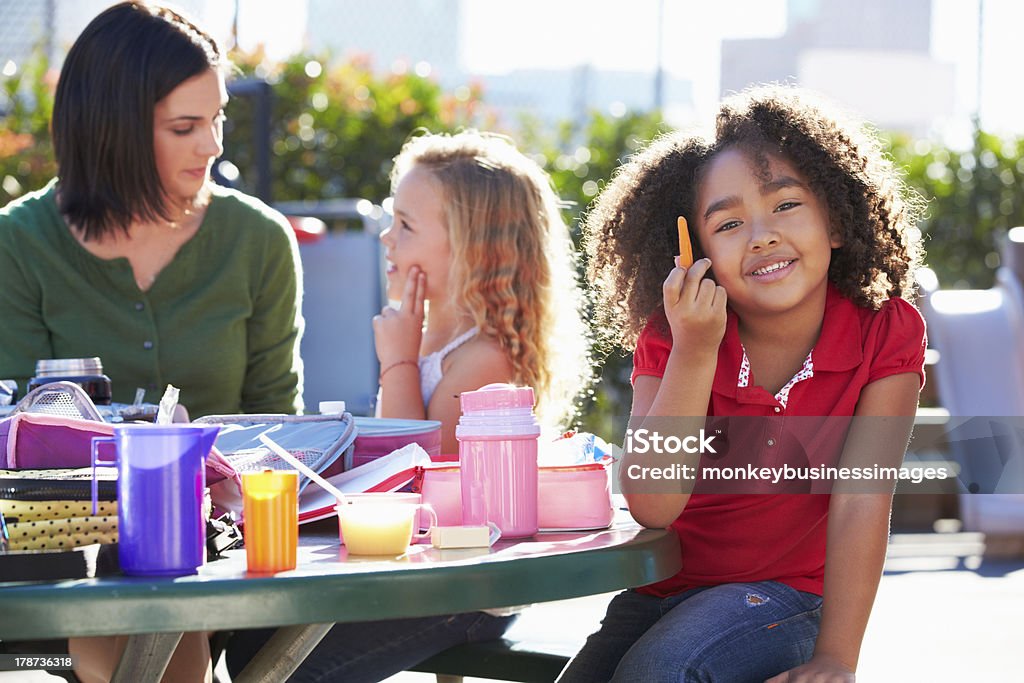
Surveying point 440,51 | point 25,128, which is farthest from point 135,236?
point 440,51

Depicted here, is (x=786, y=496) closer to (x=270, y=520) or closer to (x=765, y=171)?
(x=765, y=171)

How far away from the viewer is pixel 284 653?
1.69m

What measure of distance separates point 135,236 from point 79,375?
2.79 feet

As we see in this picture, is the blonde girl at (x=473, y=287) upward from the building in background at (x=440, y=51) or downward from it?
downward

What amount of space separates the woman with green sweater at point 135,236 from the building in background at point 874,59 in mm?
5623

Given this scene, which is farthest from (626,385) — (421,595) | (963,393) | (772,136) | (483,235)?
(421,595)

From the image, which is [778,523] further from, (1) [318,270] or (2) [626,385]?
(2) [626,385]

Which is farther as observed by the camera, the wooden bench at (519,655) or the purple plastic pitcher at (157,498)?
the wooden bench at (519,655)

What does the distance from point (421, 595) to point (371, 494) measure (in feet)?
1.03

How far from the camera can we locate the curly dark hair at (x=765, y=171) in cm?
228

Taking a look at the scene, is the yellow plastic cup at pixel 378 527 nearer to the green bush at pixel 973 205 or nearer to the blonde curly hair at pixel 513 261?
the blonde curly hair at pixel 513 261

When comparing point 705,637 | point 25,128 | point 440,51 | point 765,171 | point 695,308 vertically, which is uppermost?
point 440,51

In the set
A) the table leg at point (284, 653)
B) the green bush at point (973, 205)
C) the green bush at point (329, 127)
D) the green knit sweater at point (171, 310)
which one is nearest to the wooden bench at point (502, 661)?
the table leg at point (284, 653)

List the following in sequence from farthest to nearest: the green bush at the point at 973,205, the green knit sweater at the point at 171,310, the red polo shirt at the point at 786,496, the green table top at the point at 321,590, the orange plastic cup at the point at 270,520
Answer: the green bush at the point at 973,205 → the green knit sweater at the point at 171,310 → the red polo shirt at the point at 786,496 → the orange plastic cup at the point at 270,520 → the green table top at the point at 321,590
